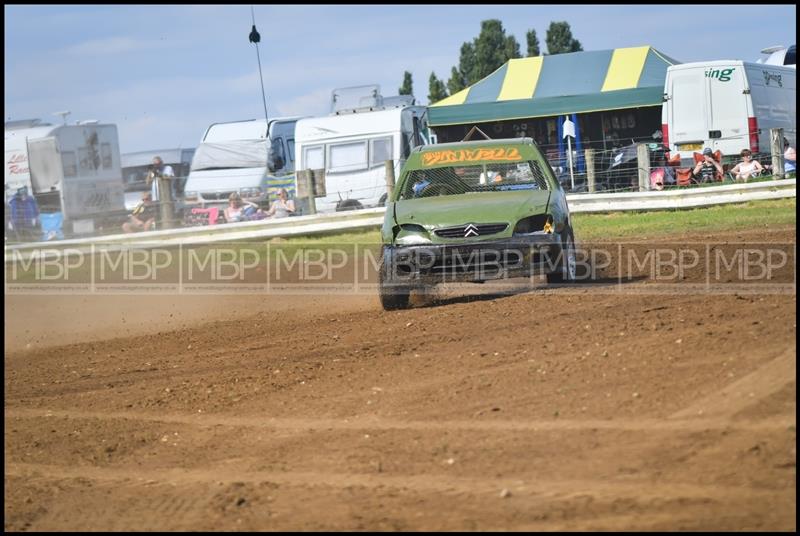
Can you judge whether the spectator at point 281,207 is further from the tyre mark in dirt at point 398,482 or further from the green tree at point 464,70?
the green tree at point 464,70

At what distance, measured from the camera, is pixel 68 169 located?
83.7 ft

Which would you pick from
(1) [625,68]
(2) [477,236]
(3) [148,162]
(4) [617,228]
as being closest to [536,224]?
(2) [477,236]

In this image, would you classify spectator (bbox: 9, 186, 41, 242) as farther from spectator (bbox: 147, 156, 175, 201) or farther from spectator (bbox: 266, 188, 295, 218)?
spectator (bbox: 266, 188, 295, 218)

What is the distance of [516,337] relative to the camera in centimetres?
877

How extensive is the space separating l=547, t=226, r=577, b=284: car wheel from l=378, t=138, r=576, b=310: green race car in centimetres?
1

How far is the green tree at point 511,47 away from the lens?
46062 millimetres

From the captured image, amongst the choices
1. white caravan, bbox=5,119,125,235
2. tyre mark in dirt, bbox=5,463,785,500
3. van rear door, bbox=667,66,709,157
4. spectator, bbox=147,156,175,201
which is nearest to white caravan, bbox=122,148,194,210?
spectator, bbox=147,156,175,201

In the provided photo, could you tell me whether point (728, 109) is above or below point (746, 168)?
above

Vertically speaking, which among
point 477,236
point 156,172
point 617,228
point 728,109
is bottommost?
point 617,228

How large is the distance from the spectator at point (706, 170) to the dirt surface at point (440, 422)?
35.4 ft

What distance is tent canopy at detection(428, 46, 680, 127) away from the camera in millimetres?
24203

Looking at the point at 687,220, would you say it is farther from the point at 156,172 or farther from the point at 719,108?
the point at 156,172

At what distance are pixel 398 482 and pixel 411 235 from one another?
5.67 metres

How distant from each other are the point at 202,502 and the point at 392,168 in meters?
16.0
